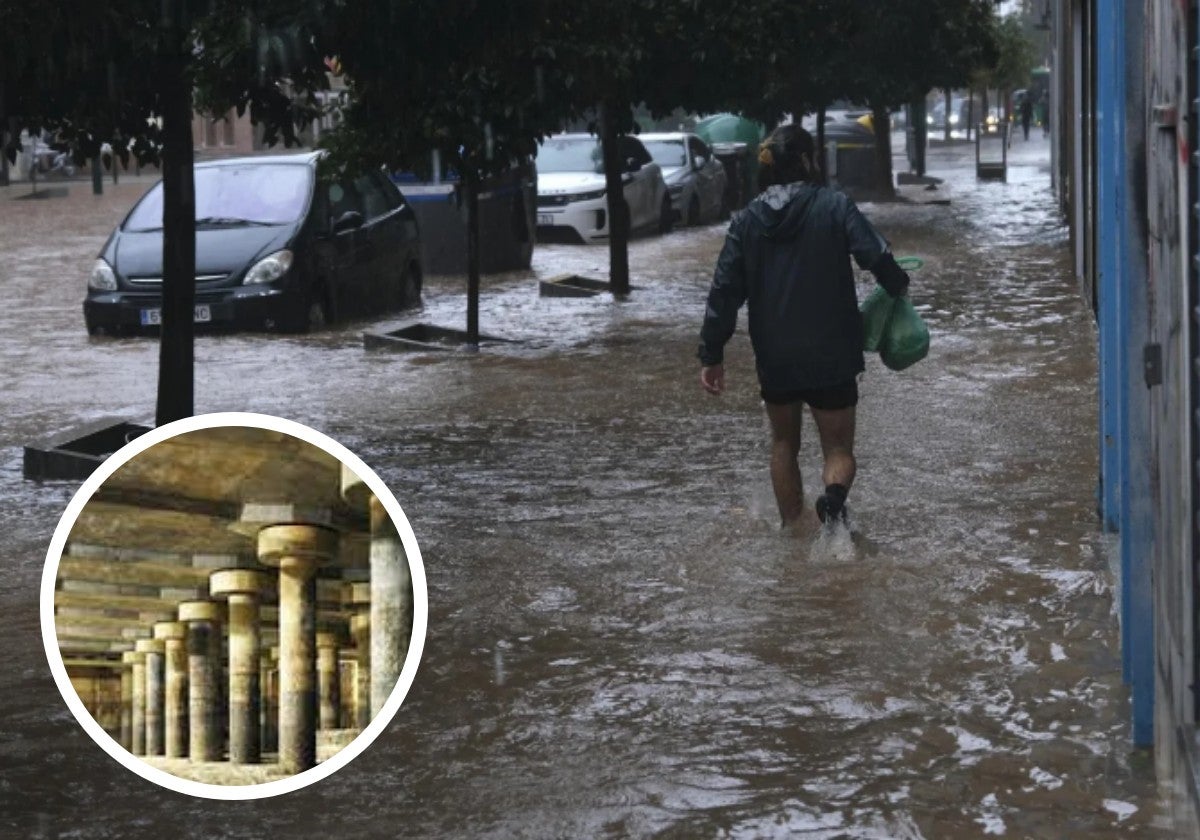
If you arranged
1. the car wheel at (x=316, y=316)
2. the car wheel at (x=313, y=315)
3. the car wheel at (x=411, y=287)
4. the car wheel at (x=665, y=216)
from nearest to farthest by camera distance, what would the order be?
the car wheel at (x=313, y=315)
the car wheel at (x=316, y=316)
the car wheel at (x=411, y=287)
the car wheel at (x=665, y=216)

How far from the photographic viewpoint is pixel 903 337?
31.0ft

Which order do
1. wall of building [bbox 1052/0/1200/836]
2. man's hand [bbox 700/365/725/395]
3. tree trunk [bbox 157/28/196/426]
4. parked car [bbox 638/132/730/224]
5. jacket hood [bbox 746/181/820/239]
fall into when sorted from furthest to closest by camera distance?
parked car [bbox 638/132/730/224], tree trunk [bbox 157/28/196/426], man's hand [bbox 700/365/725/395], jacket hood [bbox 746/181/820/239], wall of building [bbox 1052/0/1200/836]

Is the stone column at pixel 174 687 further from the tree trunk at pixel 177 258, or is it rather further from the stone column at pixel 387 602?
the tree trunk at pixel 177 258

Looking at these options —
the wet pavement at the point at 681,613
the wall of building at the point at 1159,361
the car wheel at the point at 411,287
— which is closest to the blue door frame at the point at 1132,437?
the wall of building at the point at 1159,361

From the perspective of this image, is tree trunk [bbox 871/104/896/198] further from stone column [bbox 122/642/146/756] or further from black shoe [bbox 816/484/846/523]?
stone column [bbox 122/642/146/756]

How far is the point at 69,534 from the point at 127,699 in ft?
0.69

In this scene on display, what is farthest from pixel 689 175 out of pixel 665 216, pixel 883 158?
pixel 883 158

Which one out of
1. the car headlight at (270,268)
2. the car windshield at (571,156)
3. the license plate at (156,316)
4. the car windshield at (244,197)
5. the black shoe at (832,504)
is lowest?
the black shoe at (832,504)

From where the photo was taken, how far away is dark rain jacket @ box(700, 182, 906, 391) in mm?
8828

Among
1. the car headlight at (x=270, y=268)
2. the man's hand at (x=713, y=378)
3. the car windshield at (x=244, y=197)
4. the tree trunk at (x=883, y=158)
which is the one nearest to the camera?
the man's hand at (x=713, y=378)

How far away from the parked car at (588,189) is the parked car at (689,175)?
29.0 inches

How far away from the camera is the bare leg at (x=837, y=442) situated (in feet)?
29.3

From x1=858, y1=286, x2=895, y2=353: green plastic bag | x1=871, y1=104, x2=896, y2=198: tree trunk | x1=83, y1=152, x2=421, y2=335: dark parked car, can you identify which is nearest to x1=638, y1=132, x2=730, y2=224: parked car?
x1=871, y1=104, x2=896, y2=198: tree trunk

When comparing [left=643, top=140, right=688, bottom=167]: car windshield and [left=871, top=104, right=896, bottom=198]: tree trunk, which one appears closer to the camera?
[left=643, top=140, right=688, bottom=167]: car windshield
